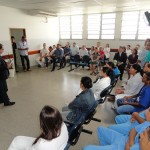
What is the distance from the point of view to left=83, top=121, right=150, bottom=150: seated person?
53.9 inches

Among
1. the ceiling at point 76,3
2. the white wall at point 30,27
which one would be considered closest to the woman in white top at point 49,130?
the ceiling at point 76,3

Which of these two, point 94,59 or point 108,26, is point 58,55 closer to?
point 94,59

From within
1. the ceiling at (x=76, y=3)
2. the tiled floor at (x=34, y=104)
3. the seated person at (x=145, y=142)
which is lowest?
the tiled floor at (x=34, y=104)

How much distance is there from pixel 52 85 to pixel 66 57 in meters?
3.47

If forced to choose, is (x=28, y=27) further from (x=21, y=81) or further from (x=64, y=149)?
(x=64, y=149)

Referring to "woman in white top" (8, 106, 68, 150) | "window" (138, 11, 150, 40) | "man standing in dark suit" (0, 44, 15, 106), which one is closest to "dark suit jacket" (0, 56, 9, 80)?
"man standing in dark suit" (0, 44, 15, 106)

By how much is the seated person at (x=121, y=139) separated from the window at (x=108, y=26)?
6.96 m

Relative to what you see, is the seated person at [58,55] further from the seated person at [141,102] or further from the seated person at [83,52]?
the seated person at [141,102]

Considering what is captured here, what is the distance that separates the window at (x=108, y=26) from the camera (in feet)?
25.2

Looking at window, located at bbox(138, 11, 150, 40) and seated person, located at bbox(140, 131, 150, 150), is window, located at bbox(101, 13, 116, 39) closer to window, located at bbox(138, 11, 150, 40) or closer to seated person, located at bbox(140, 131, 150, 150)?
window, located at bbox(138, 11, 150, 40)

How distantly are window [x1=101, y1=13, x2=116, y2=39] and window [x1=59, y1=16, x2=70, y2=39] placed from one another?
7.06 ft

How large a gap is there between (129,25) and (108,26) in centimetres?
106

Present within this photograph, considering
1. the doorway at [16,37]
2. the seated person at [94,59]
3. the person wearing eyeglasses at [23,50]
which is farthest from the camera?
the doorway at [16,37]

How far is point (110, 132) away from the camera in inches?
66.6
